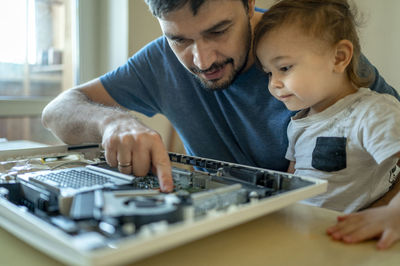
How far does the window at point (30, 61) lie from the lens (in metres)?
1.75

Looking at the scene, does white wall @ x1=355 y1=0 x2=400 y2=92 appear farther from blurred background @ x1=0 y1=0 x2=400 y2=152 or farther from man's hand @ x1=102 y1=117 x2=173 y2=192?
man's hand @ x1=102 y1=117 x2=173 y2=192

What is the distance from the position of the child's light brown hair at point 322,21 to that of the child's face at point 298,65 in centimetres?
2

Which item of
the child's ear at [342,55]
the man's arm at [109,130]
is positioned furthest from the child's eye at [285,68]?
the man's arm at [109,130]

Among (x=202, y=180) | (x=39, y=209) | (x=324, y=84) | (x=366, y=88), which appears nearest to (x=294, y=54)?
(x=324, y=84)

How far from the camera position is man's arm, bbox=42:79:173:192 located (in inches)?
29.8

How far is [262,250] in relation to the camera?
0.53 meters

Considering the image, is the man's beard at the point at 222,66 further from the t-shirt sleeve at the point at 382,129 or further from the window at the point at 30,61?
the window at the point at 30,61

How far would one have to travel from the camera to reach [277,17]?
36.0 inches

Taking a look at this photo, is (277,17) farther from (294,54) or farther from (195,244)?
(195,244)

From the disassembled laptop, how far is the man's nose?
270 mm

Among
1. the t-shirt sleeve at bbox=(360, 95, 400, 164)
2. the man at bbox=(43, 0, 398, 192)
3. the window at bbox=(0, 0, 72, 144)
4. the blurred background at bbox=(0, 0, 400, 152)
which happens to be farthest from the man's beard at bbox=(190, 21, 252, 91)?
the window at bbox=(0, 0, 72, 144)

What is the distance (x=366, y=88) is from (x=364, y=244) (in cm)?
50

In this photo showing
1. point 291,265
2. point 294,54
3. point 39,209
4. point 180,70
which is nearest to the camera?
point 291,265

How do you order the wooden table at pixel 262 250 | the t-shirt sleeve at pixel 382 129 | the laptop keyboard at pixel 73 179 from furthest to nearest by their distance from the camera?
the t-shirt sleeve at pixel 382 129 < the laptop keyboard at pixel 73 179 < the wooden table at pixel 262 250
